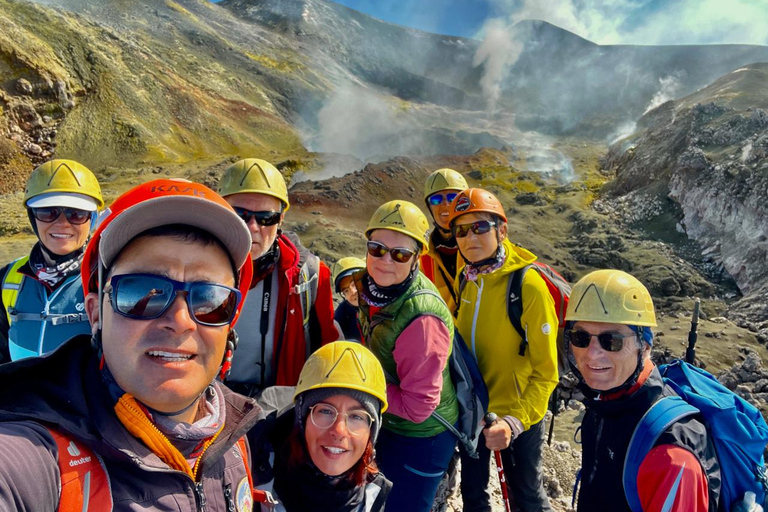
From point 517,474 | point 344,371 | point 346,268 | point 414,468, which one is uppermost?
point 346,268

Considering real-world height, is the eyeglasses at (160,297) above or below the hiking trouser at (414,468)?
above

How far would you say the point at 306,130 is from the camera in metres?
61.2

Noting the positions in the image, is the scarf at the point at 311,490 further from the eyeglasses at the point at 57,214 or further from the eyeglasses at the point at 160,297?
the eyeglasses at the point at 57,214

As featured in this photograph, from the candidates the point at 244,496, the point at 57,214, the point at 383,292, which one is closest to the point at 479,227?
the point at 383,292

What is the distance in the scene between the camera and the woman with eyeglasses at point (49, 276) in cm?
282

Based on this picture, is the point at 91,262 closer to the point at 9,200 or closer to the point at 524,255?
the point at 524,255

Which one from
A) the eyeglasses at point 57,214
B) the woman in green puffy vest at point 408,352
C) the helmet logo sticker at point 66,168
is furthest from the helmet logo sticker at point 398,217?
the helmet logo sticker at point 66,168

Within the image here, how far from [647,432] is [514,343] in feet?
4.10

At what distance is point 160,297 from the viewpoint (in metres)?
1.35

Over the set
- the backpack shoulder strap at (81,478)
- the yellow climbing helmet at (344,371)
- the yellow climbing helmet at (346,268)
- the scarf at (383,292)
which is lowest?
the backpack shoulder strap at (81,478)

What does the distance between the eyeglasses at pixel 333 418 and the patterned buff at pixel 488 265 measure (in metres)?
1.57

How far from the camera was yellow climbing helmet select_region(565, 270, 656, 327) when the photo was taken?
2.56 metres

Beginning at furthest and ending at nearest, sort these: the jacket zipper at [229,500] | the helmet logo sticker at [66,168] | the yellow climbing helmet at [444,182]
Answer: the yellow climbing helmet at [444,182]
the helmet logo sticker at [66,168]
the jacket zipper at [229,500]

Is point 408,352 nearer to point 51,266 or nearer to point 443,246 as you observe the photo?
point 443,246
